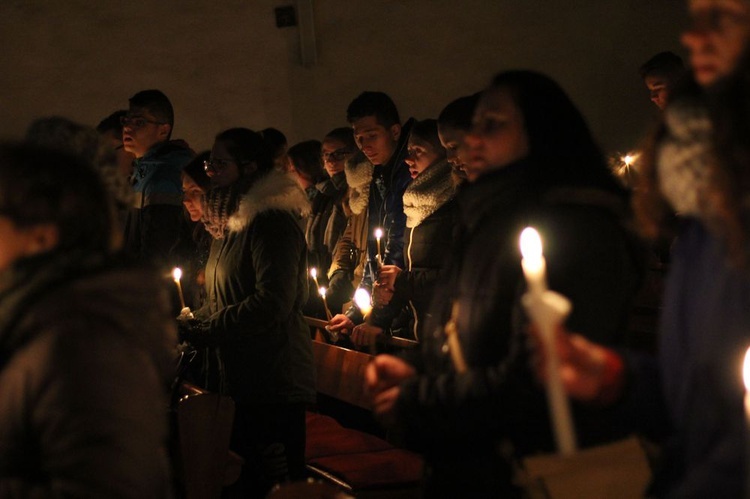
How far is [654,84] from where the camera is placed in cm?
493

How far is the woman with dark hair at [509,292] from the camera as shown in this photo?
2.05 m

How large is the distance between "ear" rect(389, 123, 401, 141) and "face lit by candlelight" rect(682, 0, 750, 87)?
11.9 ft

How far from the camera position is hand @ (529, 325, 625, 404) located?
153cm

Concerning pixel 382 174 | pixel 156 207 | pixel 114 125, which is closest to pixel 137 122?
pixel 156 207

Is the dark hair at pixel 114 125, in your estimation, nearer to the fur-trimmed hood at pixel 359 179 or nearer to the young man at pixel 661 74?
the fur-trimmed hood at pixel 359 179

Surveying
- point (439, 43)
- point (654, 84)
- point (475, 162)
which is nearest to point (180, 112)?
point (439, 43)

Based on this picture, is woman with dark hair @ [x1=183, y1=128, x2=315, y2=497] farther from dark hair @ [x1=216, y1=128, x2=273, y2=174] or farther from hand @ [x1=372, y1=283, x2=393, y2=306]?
hand @ [x1=372, y1=283, x2=393, y2=306]

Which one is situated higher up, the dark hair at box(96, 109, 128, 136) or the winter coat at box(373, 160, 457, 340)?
the dark hair at box(96, 109, 128, 136)

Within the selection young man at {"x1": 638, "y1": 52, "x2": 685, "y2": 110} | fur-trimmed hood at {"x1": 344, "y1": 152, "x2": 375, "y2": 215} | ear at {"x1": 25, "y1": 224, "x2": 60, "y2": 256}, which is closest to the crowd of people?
ear at {"x1": 25, "y1": 224, "x2": 60, "y2": 256}

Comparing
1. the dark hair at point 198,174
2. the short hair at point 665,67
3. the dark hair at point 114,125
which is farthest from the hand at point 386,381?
the dark hair at point 114,125

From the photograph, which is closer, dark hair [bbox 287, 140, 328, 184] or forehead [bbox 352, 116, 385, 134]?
forehead [bbox 352, 116, 385, 134]

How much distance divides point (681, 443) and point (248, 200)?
2611 millimetres

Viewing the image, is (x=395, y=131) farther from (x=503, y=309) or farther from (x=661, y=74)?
(x=503, y=309)

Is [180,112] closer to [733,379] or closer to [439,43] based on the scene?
[439,43]
